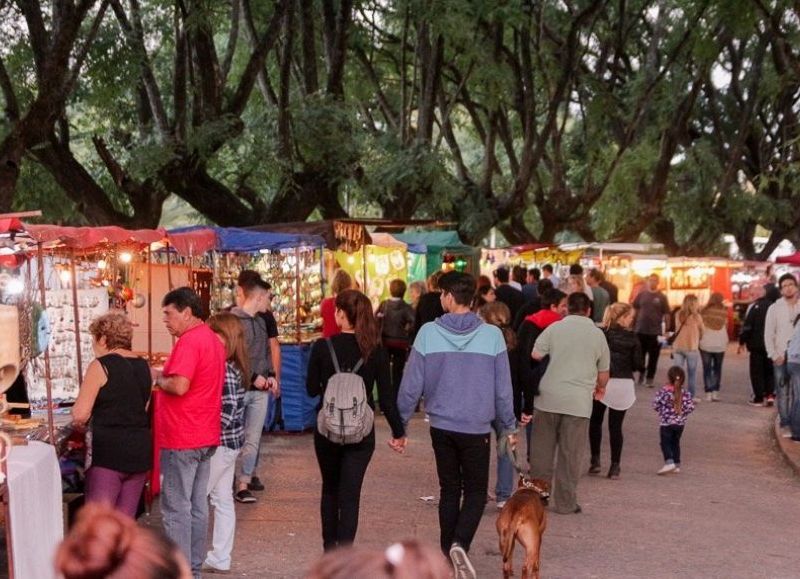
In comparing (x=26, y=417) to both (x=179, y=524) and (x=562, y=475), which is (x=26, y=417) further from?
(x=562, y=475)

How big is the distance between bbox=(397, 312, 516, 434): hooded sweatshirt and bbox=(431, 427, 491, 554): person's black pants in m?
0.08

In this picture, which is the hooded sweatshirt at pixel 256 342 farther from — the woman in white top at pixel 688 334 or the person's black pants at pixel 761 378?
the person's black pants at pixel 761 378

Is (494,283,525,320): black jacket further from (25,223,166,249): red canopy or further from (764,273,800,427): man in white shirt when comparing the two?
(25,223,166,249): red canopy

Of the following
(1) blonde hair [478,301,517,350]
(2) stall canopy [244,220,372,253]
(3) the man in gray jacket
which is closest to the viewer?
(3) the man in gray jacket

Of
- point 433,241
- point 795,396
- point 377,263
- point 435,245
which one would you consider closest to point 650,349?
point 435,245

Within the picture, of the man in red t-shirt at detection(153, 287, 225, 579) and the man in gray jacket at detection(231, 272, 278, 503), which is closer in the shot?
the man in red t-shirt at detection(153, 287, 225, 579)

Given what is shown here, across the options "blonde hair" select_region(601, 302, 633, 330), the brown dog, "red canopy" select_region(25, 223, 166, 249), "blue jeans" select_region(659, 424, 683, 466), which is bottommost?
"blue jeans" select_region(659, 424, 683, 466)

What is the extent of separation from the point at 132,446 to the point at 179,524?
0.54 metres

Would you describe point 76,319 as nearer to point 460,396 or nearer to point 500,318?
point 500,318

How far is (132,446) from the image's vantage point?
686 cm

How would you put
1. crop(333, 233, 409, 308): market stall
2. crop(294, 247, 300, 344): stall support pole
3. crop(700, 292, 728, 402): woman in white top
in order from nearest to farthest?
crop(294, 247, 300, 344): stall support pole < crop(333, 233, 409, 308): market stall < crop(700, 292, 728, 402): woman in white top

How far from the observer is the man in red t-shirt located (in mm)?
6992

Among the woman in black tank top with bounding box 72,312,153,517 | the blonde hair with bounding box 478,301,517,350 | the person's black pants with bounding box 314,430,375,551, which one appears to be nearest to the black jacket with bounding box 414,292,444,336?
the blonde hair with bounding box 478,301,517,350

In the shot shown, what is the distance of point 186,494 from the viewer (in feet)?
23.2
